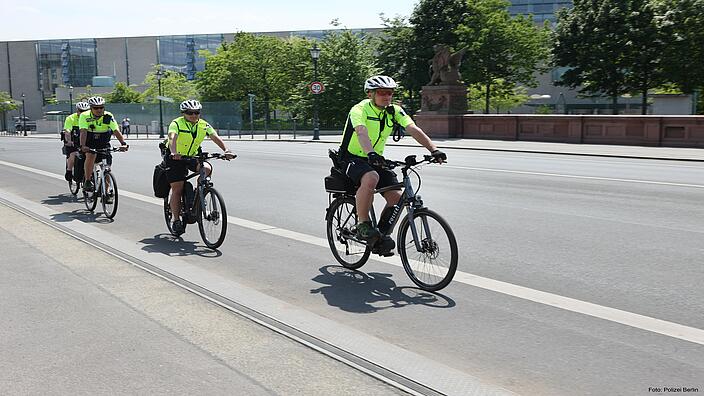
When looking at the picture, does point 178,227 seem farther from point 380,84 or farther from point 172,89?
point 172,89

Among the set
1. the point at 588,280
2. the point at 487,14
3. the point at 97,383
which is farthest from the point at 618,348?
the point at 487,14

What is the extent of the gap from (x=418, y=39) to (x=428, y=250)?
1921 inches

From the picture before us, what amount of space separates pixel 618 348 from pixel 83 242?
6724mm

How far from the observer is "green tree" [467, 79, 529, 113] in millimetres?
54781

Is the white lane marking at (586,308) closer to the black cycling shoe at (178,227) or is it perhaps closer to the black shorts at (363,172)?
the black shorts at (363,172)

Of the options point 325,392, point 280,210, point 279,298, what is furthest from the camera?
point 280,210

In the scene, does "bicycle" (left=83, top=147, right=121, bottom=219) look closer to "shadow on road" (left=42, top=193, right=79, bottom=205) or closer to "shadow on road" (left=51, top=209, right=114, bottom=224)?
"shadow on road" (left=51, top=209, right=114, bottom=224)

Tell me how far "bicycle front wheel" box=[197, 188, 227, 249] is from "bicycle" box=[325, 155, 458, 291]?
5.89ft

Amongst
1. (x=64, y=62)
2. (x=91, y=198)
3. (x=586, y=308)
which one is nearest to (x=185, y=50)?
(x=64, y=62)

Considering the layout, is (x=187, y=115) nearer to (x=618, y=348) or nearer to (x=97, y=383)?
(x=97, y=383)

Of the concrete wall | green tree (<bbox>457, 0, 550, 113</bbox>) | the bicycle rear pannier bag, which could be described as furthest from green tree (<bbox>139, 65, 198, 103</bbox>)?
the bicycle rear pannier bag

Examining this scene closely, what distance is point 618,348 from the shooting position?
4.67 meters

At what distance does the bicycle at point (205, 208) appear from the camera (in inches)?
330

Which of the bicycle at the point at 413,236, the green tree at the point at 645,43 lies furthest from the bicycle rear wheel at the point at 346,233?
the green tree at the point at 645,43
